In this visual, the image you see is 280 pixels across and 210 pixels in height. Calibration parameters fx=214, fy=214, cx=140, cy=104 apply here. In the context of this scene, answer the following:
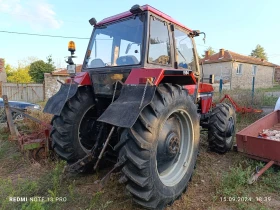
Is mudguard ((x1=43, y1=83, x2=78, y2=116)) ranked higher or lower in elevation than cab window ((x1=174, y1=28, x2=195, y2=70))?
lower

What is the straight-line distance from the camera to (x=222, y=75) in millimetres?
23281

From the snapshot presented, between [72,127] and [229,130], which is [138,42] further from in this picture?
[229,130]

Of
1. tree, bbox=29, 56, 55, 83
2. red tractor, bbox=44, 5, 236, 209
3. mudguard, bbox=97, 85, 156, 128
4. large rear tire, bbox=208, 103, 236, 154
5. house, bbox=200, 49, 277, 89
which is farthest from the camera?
tree, bbox=29, 56, 55, 83

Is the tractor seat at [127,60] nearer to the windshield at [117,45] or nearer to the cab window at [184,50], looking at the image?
the windshield at [117,45]

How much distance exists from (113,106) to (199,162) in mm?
2343

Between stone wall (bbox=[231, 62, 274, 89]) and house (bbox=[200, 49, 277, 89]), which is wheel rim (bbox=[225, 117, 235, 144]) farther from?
stone wall (bbox=[231, 62, 274, 89])

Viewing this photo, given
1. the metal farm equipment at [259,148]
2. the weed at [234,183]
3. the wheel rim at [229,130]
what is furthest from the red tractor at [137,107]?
Result: the wheel rim at [229,130]

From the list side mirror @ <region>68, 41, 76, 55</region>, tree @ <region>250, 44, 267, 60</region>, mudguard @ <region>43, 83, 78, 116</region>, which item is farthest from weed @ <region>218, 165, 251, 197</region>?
tree @ <region>250, 44, 267, 60</region>

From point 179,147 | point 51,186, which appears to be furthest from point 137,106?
point 51,186

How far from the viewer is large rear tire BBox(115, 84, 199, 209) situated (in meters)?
2.10

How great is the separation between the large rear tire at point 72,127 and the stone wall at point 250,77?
66.9 ft

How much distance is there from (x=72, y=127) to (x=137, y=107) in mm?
1274

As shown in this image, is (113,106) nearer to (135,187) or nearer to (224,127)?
(135,187)

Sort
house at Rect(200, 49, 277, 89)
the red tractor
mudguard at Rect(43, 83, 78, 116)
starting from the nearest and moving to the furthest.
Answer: the red tractor
mudguard at Rect(43, 83, 78, 116)
house at Rect(200, 49, 277, 89)
